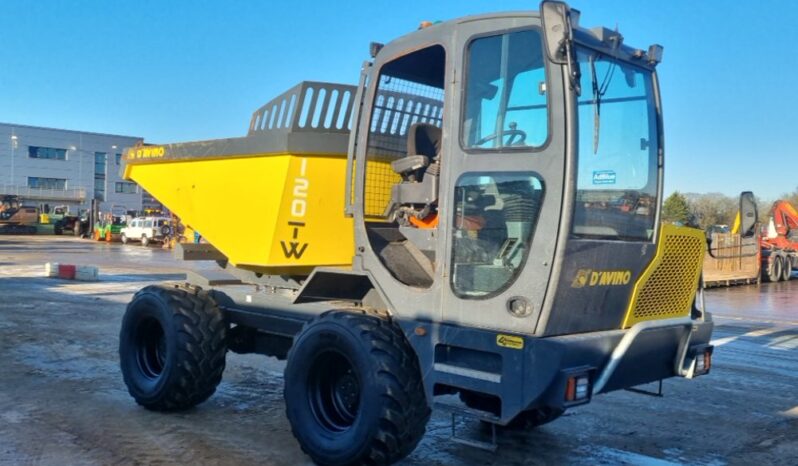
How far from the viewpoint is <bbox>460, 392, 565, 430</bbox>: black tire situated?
4309mm

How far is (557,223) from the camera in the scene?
3.97 meters

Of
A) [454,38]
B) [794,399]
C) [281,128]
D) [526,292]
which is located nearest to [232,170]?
[281,128]

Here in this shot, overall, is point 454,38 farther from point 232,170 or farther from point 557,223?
point 232,170

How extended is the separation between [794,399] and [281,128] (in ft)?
18.3

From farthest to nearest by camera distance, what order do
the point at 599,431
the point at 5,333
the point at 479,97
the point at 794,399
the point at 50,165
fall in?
1. the point at 50,165
2. the point at 5,333
3. the point at 794,399
4. the point at 599,431
5. the point at 479,97

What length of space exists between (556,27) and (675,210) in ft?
6.49

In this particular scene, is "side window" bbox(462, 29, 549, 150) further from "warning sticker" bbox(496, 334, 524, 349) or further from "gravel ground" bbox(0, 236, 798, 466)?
"gravel ground" bbox(0, 236, 798, 466)

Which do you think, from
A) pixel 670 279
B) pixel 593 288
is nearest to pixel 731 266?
pixel 670 279

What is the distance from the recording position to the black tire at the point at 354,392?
4301mm

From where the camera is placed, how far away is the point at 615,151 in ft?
14.4

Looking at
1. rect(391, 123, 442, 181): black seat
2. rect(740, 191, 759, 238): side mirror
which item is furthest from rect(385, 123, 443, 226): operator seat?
rect(740, 191, 759, 238): side mirror

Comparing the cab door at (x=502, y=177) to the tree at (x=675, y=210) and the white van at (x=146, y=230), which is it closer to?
the tree at (x=675, y=210)

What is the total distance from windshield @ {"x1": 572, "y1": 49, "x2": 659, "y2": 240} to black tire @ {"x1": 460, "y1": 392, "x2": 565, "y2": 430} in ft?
3.66

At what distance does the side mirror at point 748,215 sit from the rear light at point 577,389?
1813mm
